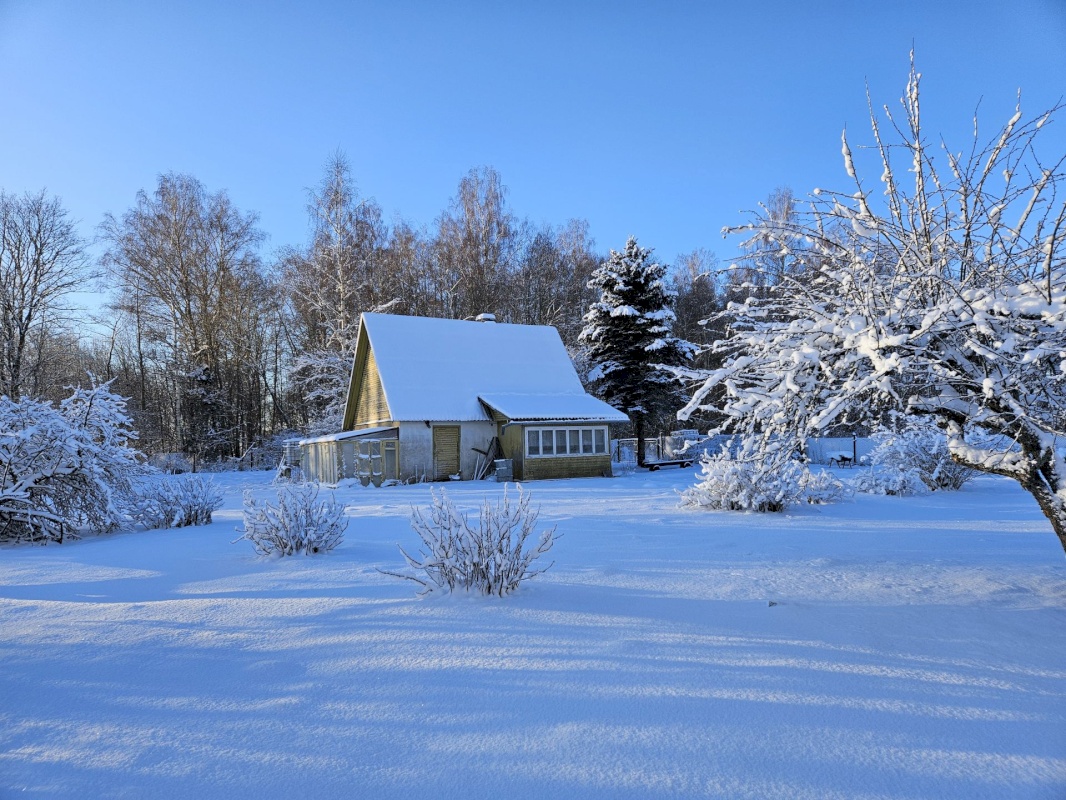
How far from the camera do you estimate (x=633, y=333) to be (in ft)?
94.1

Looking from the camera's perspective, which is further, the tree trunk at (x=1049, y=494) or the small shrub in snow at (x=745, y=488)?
the small shrub in snow at (x=745, y=488)

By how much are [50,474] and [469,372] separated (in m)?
16.5

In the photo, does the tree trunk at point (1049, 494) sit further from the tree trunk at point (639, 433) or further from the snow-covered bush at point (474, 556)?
the tree trunk at point (639, 433)

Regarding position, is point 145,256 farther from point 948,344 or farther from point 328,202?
point 948,344

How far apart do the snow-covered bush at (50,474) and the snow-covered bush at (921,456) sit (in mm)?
14903

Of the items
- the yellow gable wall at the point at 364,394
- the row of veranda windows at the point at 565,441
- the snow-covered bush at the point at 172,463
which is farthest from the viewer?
the snow-covered bush at the point at 172,463

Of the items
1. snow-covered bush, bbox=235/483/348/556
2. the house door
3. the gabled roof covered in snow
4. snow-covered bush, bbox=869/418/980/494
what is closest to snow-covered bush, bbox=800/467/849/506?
snow-covered bush, bbox=869/418/980/494

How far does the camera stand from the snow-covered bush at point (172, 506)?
10523mm

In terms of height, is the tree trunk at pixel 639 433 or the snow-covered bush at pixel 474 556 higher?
the tree trunk at pixel 639 433

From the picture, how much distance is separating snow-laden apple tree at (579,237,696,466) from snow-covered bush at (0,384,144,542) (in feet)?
70.8

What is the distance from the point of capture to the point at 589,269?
37.2 metres

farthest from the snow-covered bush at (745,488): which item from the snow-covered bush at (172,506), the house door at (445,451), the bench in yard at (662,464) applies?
the bench in yard at (662,464)

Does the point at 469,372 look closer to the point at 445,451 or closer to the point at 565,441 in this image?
the point at 445,451

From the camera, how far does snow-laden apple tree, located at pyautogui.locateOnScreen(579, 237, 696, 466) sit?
28.6 metres
